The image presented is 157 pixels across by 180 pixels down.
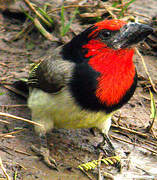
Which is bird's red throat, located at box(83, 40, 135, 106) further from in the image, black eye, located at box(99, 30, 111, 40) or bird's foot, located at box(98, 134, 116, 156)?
bird's foot, located at box(98, 134, 116, 156)

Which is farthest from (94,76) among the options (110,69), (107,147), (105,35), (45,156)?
(107,147)

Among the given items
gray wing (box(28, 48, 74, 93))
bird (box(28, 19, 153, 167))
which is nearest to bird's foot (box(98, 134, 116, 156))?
bird (box(28, 19, 153, 167))

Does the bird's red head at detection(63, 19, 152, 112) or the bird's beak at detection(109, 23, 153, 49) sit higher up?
the bird's beak at detection(109, 23, 153, 49)

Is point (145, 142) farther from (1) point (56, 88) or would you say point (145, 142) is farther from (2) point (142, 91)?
(1) point (56, 88)

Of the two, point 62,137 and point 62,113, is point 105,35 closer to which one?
point 62,113

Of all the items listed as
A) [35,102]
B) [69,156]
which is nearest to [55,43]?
[35,102]

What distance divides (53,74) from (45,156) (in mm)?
836

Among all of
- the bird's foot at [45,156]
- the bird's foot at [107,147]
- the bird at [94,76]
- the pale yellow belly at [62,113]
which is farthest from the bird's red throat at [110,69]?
the bird's foot at [45,156]

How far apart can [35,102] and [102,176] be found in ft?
3.46

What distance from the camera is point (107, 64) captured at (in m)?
3.66

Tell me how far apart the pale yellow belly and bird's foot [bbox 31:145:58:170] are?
0.23m

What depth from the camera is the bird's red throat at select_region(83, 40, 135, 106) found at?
3652 millimetres

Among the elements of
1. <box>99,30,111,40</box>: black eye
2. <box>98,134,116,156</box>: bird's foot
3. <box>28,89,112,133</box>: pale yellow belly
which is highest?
<box>99,30,111,40</box>: black eye

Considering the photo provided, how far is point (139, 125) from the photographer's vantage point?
4.73 meters
